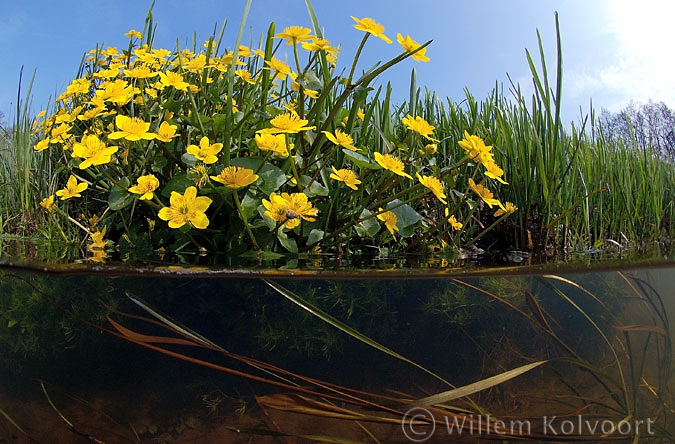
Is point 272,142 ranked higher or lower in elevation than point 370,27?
lower

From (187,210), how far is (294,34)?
0.49m

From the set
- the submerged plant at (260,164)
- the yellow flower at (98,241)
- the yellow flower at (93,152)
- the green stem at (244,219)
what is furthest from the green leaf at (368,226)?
the yellow flower at (98,241)

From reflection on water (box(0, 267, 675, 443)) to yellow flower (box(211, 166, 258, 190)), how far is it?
A: 0.73ft

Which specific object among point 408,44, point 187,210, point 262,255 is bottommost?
point 262,255

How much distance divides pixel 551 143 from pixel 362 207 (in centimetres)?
106

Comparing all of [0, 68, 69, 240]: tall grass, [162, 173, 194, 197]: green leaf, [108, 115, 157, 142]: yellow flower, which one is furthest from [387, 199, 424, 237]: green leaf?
[0, 68, 69, 240]: tall grass

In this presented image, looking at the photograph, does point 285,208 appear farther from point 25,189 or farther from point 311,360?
point 25,189

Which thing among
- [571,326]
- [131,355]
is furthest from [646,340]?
[131,355]

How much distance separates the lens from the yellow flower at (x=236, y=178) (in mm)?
1124

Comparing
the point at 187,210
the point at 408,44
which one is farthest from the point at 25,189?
the point at 408,44

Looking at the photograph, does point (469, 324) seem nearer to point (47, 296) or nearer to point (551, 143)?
point (47, 296)

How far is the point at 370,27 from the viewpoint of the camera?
1112mm

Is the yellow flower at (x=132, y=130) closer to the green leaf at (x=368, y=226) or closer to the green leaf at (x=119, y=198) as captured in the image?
the green leaf at (x=119, y=198)

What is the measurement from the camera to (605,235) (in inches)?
102
